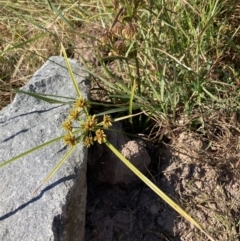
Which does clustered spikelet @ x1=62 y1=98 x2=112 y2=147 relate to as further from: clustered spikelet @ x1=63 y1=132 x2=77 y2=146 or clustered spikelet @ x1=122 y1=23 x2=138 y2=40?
clustered spikelet @ x1=122 y1=23 x2=138 y2=40

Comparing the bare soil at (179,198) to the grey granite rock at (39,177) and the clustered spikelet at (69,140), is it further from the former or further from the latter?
the clustered spikelet at (69,140)

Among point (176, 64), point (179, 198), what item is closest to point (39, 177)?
point (179, 198)

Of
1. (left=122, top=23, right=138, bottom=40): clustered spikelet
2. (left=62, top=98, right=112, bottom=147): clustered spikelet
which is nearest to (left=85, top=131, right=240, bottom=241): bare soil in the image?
(left=62, top=98, right=112, bottom=147): clustered spikelet

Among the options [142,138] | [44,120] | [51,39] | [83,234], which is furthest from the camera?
[51,39]

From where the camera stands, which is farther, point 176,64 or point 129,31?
Answer: point 176,64

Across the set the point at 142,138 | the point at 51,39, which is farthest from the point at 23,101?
the point at 51,39

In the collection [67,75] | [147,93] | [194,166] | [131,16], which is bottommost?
[194,166]

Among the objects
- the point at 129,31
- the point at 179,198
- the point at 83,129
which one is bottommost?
the point at 179,198

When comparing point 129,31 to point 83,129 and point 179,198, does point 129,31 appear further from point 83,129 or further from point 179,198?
point 179,198

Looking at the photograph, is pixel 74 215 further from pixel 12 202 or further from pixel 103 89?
pixel 103 89
